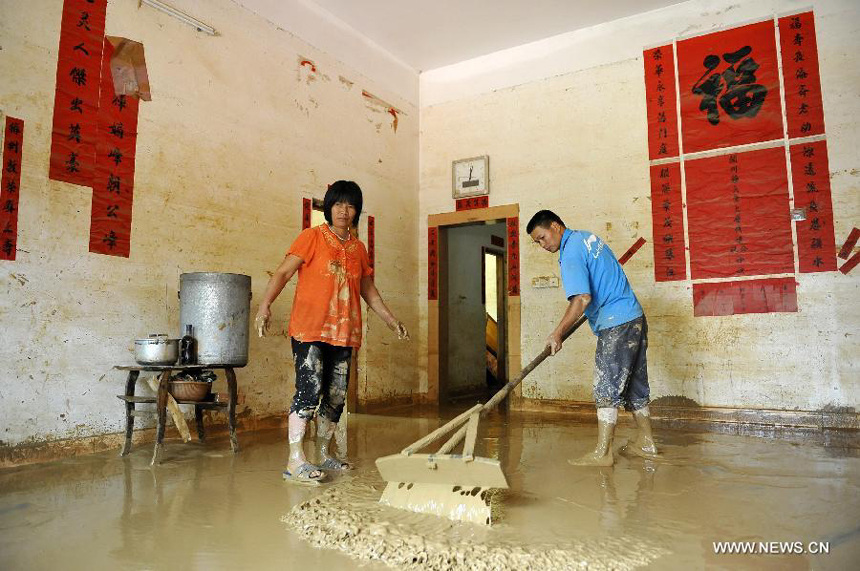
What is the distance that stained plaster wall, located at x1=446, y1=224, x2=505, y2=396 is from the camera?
732cm

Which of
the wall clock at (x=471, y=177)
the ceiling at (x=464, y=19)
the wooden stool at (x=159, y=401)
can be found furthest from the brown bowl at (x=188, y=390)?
the wall clock at (x=471, y=177)

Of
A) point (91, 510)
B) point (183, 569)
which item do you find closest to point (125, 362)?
point (91, 510)

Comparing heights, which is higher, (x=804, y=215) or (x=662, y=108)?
(x=662, y=108)

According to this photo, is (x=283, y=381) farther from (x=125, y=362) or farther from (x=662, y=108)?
(x=662, y=108)

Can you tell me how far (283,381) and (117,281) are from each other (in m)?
1.67

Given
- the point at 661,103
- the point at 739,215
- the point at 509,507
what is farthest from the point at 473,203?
the point at 509,507

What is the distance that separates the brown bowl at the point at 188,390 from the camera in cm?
334

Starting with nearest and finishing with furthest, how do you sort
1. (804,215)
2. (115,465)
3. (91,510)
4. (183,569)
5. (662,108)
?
(183,569), (91,510), (115,465), (804,215), (662,108)

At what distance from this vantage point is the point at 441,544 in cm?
175

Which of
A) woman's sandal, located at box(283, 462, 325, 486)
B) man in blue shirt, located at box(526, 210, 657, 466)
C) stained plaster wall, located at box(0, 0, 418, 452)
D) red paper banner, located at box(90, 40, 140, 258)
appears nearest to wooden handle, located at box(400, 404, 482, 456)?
woman's sandal, located at box(283, 462, 325, 486)

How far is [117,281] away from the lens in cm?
365

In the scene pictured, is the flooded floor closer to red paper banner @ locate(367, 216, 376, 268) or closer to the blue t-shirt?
the blue t-shirt

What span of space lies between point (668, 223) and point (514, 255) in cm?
161

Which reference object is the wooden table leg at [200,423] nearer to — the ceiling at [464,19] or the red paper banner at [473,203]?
the ceiling at [464,19]
